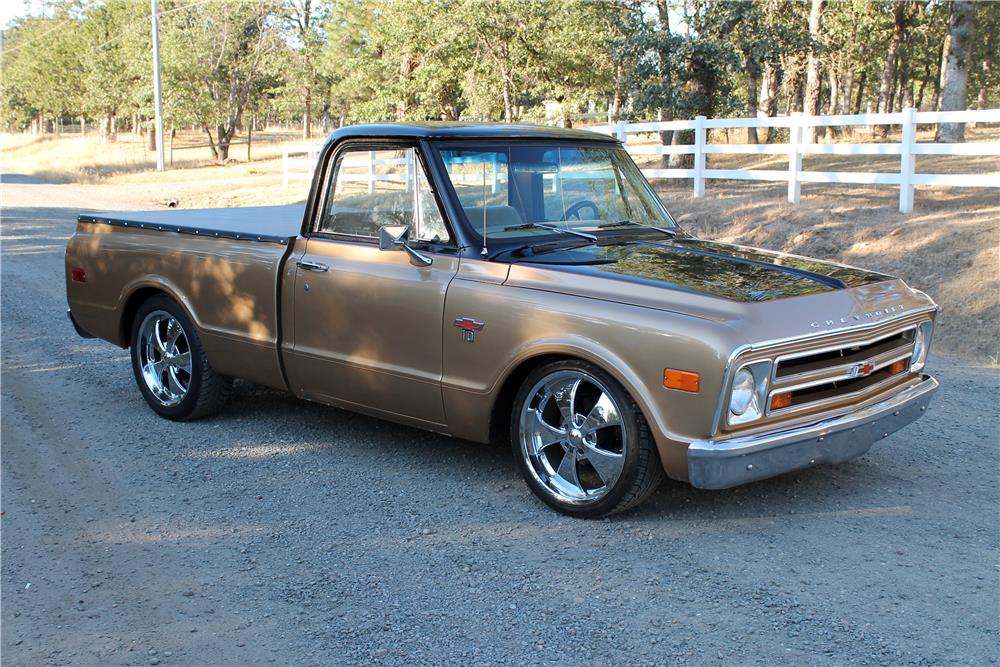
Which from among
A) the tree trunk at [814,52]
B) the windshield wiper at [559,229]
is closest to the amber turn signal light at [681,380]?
the windshield wiper at [559,229]

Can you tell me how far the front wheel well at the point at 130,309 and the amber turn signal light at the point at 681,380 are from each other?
3895 millimetres

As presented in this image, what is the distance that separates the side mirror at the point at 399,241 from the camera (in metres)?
5.12

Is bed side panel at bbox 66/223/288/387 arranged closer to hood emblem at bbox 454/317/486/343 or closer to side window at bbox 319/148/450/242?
side window at bbox 319/148/450/242

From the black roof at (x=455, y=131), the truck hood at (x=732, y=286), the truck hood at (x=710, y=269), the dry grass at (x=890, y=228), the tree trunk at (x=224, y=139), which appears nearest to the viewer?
the truck hood at (x=732, y=286)

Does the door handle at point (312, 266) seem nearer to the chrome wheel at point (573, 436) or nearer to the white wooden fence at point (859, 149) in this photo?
the chrome wheel at point (573, 436)

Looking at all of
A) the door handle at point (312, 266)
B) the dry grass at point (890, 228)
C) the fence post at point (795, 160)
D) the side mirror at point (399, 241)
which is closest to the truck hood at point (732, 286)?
the side mirror at point (399, 241)

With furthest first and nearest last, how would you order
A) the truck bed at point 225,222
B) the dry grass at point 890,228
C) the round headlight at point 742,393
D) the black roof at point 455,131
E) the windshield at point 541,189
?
the dry grass at point 890,228 < the truck bed at point 225,222 < the black roof at point 455,131 < the windshield at point 541,189 < the round headlight at point 742,393

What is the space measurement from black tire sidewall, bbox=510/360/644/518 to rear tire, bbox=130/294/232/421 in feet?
8.06

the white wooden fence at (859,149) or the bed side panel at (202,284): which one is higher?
the white wooden fence at (859,149)

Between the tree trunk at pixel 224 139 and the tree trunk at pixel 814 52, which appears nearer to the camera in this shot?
the tree trunk at pixel 814 52

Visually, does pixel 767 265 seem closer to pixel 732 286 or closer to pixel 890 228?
pixel 732 286

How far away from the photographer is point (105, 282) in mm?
6859

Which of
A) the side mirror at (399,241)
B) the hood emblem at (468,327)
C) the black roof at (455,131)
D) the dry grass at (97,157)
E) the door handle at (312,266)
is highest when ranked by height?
the dry grass at (97,157)

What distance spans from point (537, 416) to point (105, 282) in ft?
12.3
